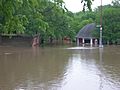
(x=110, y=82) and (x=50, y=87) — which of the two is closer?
(x=50, y=87)

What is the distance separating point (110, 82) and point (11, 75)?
16.1ft

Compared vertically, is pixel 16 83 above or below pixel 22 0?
below

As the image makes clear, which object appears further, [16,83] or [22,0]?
[16,83]

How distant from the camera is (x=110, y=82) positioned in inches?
540

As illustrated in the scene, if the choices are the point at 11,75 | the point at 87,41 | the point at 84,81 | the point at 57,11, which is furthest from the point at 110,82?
the point at 87,41

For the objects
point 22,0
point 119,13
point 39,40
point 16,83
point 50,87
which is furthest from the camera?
point 119,13

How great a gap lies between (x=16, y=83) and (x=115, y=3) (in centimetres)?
6474

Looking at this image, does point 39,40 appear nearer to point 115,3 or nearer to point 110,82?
point 115,3

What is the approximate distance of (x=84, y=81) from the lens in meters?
14.0

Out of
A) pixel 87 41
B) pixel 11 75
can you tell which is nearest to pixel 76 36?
pixel 87 41

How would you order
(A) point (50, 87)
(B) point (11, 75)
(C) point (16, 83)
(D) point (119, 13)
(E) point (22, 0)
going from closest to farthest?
1. (E) point (22, 0)
2. (A) point (50, 87)
3. (C) point (16, 83)
4. (B) point (11, 75)
5. (D) point (119, 13)

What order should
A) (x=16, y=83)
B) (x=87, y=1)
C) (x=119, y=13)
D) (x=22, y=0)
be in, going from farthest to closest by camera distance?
(x=119, y=13), (x=16, y=83), (x=22, y=0), (x=87, y=1)

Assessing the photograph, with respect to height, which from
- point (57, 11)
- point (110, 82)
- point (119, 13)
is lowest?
point (110, 82)

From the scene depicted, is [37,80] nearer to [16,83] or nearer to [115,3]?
[16,83]
